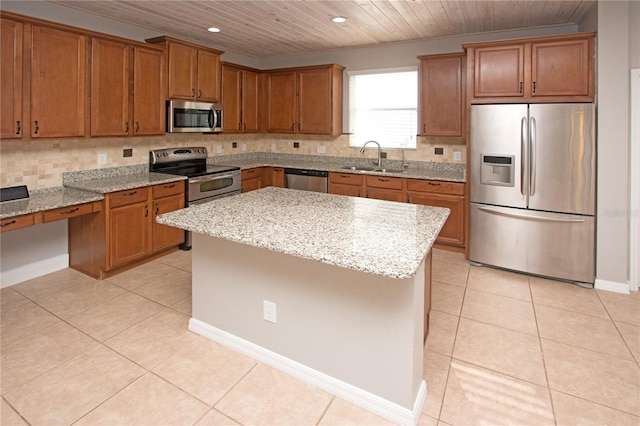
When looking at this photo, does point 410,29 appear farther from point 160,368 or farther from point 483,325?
point 160,368

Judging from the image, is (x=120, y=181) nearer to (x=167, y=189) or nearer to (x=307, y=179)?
(x=167, y=189)

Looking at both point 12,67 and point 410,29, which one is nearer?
→ point 12,67

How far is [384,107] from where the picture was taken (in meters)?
5.27

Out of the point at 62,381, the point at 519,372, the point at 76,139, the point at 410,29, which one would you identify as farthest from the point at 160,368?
the point at 410,29

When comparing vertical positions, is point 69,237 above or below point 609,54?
below

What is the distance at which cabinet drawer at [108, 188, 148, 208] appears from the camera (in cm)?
354

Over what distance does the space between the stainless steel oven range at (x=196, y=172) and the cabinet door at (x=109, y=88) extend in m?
0.74

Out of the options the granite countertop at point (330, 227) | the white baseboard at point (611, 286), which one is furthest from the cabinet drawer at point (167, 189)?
the white baseboard at point (611, 286)

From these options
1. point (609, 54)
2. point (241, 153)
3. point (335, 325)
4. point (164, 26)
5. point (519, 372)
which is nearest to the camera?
point (335, 325)

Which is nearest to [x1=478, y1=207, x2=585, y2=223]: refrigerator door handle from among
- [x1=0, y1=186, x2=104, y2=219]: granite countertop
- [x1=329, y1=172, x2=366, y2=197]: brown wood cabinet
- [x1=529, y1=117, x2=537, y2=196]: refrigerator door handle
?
[x1=529, y1=117, x2=537, y2=196]: refrigerator door handle

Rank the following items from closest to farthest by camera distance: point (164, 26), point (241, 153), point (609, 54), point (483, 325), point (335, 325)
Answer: point (335, 325) < point (483, 325) < point (609, 54) < point (164, 26) < point (241, 153)

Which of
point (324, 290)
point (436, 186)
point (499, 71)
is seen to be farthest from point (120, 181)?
point (499, 71)

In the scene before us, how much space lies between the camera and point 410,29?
432 cm

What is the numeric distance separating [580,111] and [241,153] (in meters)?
4.39
